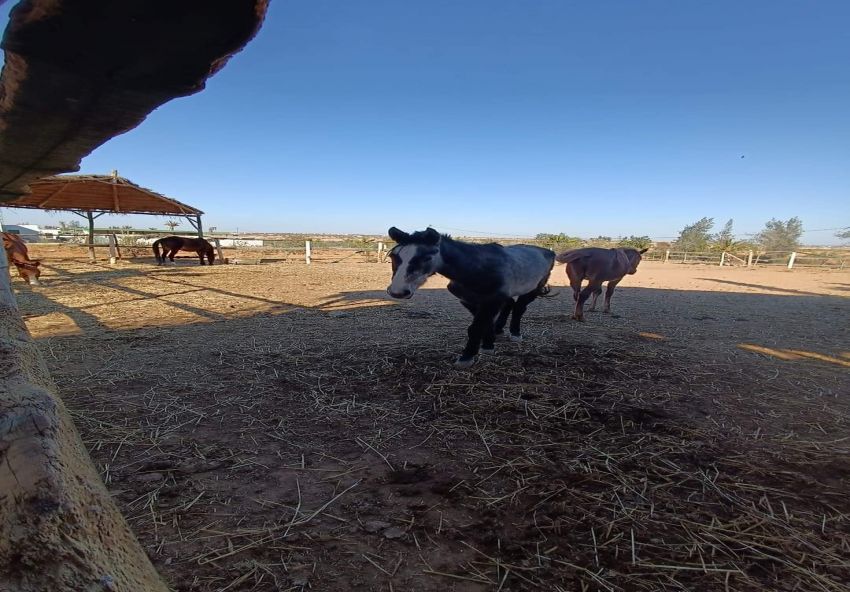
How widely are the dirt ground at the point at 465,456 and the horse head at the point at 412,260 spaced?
3.66ft

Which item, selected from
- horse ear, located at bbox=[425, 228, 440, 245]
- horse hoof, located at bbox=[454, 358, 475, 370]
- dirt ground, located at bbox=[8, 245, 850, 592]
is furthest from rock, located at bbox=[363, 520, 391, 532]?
horse ear, located at bbox=[425, 228, 440, 245]

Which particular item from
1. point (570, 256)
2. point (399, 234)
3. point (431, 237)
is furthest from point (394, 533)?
point (570, 256)

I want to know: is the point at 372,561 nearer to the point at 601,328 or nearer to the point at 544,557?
the point at 544,557

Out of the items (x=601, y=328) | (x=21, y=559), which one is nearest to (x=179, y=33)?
(x=21, y=559)

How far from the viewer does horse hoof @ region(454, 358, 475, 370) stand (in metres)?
4.82

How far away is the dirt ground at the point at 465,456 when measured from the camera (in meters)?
1.83

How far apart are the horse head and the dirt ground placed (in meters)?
1.12

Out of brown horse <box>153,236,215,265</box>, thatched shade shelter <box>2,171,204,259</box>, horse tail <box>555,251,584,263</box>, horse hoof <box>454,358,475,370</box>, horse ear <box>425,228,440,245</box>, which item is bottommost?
horse hoof <box>454,358,475,370</box>

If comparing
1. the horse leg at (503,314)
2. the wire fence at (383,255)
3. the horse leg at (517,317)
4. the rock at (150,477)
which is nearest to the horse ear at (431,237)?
the horse leg at (503,314)

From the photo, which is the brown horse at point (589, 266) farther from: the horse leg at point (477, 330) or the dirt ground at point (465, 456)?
the horse leg at point (477, 330)

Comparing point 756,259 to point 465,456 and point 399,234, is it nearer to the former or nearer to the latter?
point 399,234

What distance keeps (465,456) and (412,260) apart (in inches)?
91.9

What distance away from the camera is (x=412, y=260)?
14.3ft

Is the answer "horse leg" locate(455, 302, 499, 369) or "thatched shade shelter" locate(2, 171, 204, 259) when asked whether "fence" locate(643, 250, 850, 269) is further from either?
"thatched shade shelter" locate(2, 171, 204, 259)
